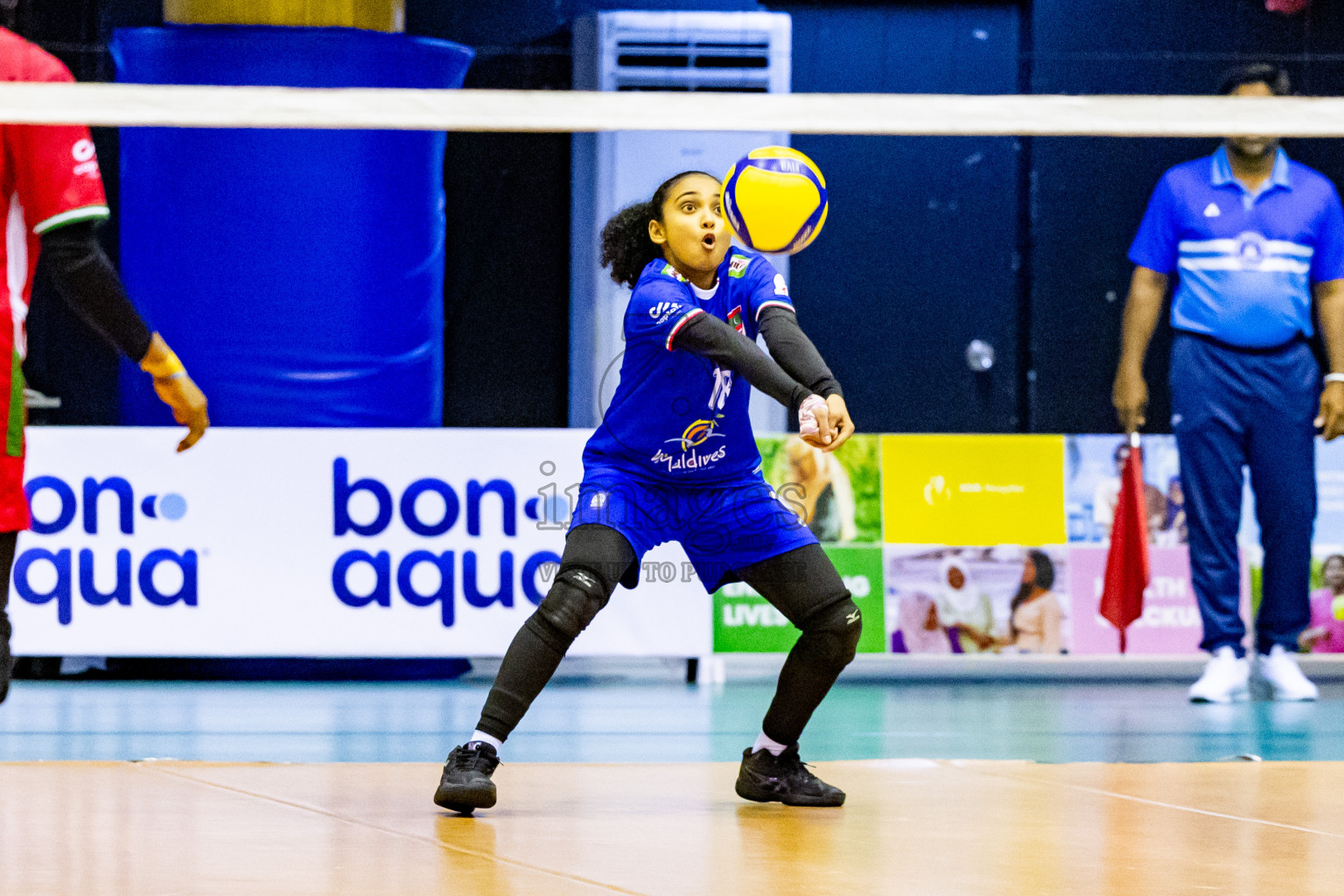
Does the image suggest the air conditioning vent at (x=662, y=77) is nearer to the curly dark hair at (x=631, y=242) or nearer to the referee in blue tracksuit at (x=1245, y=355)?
the referee in blue tracksuit at (x=1245, y=355)

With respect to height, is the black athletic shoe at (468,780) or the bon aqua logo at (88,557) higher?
the bon aqua logo at (88,557)

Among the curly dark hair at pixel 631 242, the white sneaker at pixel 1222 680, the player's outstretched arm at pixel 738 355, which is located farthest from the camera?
the white sneaker at pixel 1222 680

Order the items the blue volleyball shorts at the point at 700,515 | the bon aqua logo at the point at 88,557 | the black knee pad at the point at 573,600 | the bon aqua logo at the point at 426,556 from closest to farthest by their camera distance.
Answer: the black knee pad at the point at 573,600, the blue volleyball shorts at the point at 700,515, the bon aqua logo at the point at 88,557, the bon aqua logo at the point at 426,556

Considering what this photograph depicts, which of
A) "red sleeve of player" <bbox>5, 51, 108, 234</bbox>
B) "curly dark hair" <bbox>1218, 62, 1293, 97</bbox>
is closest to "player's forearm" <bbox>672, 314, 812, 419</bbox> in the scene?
"red sleeve of player" <bbox>5, 51, 108, 234</bbox>

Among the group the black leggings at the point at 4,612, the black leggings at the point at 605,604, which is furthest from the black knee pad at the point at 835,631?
the black leggings at the point at 4,612

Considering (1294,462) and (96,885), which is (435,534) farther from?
(96,885)

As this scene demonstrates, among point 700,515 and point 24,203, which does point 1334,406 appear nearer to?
point 700,515

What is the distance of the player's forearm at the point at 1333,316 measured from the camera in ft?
21.8

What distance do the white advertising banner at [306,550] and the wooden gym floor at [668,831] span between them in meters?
2.31

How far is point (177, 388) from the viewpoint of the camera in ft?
11.5

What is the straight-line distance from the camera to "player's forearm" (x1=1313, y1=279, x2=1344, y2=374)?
21.8 ft

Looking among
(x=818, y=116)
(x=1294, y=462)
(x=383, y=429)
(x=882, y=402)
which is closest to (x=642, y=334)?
(x=818, y=116)

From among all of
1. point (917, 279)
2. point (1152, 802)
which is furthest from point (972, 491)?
point (1152, 802)

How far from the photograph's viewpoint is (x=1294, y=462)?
21.9 feet
